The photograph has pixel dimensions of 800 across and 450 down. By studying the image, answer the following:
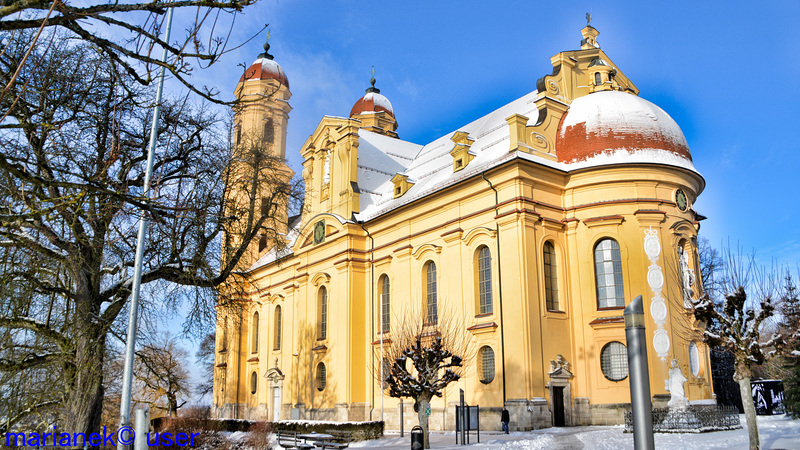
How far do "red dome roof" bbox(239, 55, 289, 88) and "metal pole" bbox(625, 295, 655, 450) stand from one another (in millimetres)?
44257

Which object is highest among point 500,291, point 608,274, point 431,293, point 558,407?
point 608,274

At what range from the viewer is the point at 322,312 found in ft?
120

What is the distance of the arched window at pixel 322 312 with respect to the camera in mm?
36188

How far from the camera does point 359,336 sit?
33500mm

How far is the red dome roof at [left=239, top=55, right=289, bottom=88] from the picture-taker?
47844 millimetres

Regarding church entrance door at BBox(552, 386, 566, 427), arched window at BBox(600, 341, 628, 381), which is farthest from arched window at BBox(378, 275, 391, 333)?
arched window at BBox(600, 341, 628, 381)

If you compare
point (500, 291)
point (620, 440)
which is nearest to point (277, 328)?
point (500, 291)

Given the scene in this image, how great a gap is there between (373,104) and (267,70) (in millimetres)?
8676

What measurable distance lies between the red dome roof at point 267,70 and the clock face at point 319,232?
50.6 feet

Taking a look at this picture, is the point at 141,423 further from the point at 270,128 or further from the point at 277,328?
the point at 270,128

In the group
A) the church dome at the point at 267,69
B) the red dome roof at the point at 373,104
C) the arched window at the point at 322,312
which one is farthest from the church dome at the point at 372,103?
the arched window at the point at 322,312

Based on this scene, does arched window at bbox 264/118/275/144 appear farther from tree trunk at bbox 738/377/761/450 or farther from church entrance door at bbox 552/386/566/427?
tree trunk at bbox 738/377/761/450

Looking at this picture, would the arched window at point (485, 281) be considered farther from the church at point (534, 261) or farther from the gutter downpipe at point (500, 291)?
the gutter downpipe at point (500, 291)

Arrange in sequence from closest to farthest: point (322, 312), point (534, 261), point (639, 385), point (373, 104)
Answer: point (639, 385) < point (534, 261) < point (322, 312) < point (373, 104)
